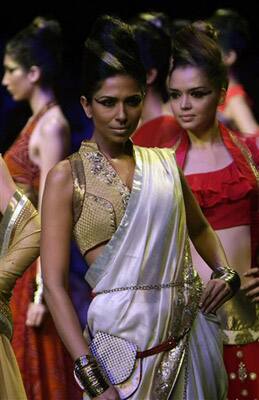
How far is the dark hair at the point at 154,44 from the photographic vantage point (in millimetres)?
5473

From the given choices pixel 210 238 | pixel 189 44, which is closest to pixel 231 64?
pixel 189 44

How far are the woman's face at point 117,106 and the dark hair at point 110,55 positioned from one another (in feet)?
0.07

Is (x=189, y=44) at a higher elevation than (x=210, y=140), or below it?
higher

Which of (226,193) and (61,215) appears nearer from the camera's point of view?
(61,215)

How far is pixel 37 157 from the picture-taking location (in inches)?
220

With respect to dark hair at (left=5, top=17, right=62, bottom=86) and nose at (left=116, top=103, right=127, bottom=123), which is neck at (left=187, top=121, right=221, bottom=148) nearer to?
nose at (left=116, top=103, right=127, bottom=123)

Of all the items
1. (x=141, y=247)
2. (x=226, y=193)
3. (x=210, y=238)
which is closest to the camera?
(x=141, y=247)

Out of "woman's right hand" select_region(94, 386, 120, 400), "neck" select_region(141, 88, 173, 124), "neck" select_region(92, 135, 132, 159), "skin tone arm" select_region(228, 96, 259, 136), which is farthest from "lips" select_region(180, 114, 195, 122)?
"skin tone arm" select_region(228, 96, 259, 136)

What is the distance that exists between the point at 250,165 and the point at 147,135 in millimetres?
756

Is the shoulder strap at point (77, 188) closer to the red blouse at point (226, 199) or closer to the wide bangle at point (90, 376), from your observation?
the wide bangle at point (90, 376)

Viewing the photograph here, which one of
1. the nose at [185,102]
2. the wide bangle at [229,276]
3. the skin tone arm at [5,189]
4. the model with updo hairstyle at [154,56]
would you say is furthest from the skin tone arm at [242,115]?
the wide bangle at [229,276]

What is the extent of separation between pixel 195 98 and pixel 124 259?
1.19m

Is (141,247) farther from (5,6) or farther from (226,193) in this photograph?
(5,6)

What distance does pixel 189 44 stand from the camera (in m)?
4.32
